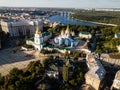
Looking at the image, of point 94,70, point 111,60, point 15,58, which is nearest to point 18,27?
point 15,58

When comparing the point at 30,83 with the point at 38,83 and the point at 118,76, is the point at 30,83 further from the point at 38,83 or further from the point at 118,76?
the point at 118,76

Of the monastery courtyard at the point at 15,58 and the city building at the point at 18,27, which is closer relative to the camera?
the monastery courtyard at the point at 15,58

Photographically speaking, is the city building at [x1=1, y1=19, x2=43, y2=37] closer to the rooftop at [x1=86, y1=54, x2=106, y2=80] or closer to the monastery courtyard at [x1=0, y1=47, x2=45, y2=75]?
the monastery courtyard at [x1=0, y1=47, x2=45, y2=75]

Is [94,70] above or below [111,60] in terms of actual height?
above

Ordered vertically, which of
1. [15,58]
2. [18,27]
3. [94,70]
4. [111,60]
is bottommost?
[15,58]

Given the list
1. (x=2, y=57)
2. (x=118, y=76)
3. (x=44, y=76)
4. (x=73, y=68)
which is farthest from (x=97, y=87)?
(x=2, y=57)

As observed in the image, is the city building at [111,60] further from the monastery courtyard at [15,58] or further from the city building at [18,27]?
the city building at [18,27]

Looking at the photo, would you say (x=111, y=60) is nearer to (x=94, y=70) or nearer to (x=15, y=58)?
(x=94, y=70)

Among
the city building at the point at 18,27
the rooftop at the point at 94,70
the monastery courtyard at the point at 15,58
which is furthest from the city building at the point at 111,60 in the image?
the city building at the point at 18,27
